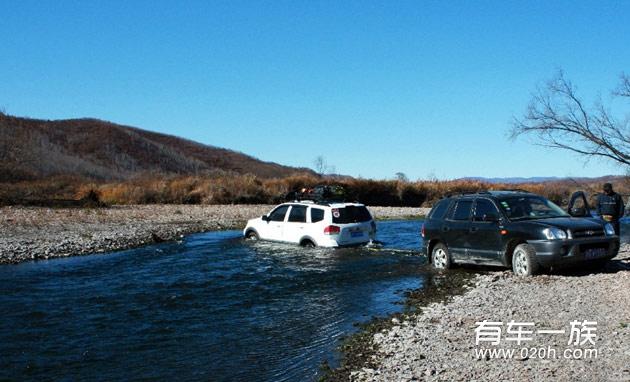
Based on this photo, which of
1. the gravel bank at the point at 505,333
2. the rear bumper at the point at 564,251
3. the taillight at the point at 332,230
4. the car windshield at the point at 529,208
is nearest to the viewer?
the gravel bank at the point at 505,333

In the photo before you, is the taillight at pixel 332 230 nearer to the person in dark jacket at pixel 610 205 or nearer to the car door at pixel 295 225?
the car door at pixel 295 225

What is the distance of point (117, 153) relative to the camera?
11031 centimetres

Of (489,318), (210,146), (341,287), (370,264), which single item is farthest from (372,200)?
(210,146)

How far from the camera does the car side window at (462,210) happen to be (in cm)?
1420

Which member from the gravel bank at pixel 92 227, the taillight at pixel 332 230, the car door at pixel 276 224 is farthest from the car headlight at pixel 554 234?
the gravel bank at pixel 92 227

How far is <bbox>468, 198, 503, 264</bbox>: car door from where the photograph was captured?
13125 millimetres

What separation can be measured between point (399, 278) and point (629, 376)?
8.45 metres

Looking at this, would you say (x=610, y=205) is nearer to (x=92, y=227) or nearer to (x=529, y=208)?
(x=529, y=208)

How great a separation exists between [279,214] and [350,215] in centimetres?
284

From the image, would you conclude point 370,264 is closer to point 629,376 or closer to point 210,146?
point 629,376

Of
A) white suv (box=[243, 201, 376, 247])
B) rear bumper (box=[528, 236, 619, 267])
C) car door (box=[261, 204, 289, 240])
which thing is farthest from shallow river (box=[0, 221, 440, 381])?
rear bumper (box=[528, 236, 619, 267])

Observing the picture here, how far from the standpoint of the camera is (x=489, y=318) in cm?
878

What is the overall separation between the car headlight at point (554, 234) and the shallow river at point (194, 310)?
298cm

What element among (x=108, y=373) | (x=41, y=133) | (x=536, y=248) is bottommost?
(x=108, y=373)
